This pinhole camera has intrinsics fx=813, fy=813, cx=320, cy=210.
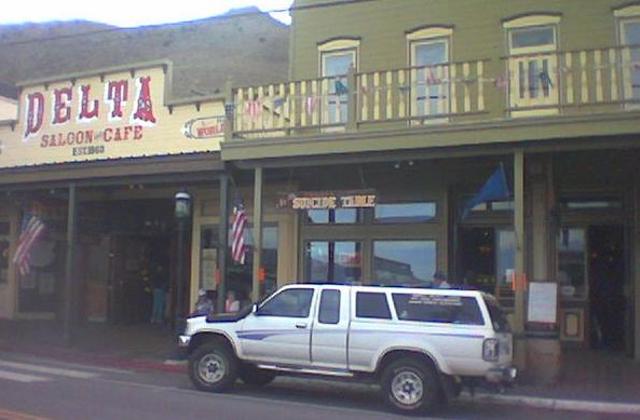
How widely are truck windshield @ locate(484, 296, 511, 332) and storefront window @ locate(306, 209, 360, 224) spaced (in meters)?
6.65

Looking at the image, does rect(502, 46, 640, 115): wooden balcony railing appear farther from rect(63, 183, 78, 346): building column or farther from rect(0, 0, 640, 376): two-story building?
rect(63, 183, 78, 346): building column

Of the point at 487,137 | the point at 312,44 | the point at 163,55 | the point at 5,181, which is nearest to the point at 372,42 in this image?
the point at 312,44

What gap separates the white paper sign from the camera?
13.0 meters

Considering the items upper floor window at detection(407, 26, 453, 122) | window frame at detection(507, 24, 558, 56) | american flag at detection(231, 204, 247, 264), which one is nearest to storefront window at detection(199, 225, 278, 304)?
american flag at detection(231, 204, 247, 264)

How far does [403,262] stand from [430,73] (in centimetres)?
438

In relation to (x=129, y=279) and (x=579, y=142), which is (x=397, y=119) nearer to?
(x=579, y=142)

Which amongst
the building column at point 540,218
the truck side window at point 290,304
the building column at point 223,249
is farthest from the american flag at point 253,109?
the building column at point 540,218

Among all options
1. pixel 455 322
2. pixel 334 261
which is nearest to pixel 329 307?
pixel 455 322

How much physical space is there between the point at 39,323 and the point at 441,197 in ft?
38.1

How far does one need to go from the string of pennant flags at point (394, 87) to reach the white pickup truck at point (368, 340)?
13.5ft

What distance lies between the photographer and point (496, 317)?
35.2ft

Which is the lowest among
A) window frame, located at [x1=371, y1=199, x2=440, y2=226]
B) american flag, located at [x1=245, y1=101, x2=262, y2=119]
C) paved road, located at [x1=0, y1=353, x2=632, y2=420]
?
paved road, located at [x1=0, y1=353, x2=632, y2=420]

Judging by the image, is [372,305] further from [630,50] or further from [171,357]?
[630,50]

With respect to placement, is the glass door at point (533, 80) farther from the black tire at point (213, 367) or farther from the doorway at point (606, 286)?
the black tire at point (213, 367)
